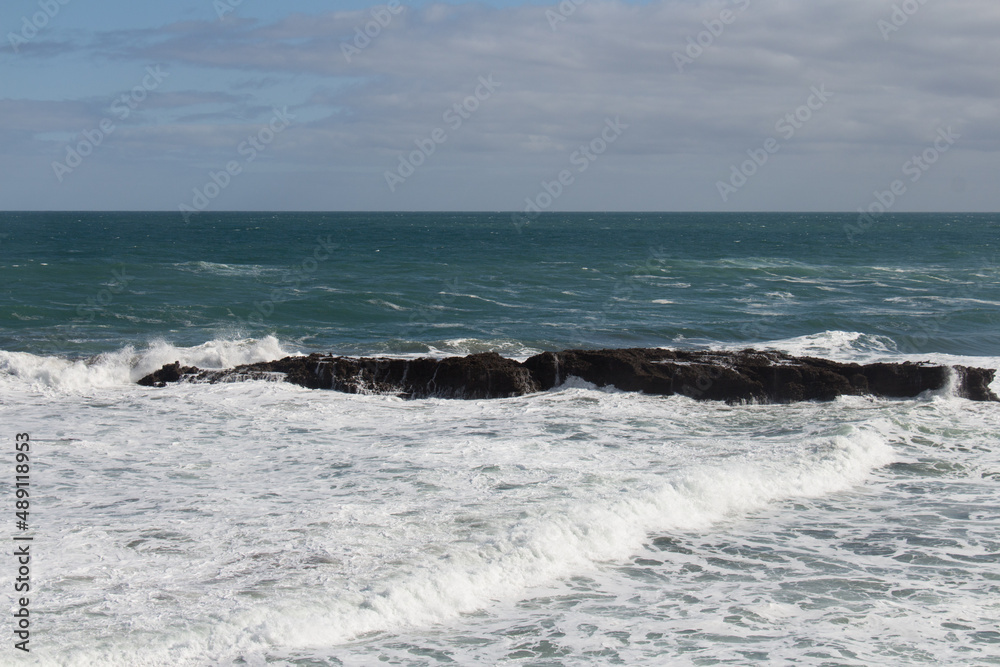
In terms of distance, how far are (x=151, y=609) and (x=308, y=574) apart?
1395 millimetres

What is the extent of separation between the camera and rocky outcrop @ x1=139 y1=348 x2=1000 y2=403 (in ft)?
52.7

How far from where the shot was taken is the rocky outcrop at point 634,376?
52.7ft

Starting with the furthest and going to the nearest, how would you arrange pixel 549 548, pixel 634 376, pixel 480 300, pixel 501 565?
pixel 480 300 → pixel 634 376 → pixel 549 548 → pixel 501 565

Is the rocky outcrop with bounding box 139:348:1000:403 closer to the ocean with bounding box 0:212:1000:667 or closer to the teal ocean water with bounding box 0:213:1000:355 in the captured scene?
the ocean with bounding box 0:212:1000:667

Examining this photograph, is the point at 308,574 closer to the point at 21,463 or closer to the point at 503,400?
the point at 21,463

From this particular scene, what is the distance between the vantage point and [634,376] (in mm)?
16328

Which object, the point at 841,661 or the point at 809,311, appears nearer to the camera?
the point at 841,661

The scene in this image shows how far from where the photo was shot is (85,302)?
28953 millimetres

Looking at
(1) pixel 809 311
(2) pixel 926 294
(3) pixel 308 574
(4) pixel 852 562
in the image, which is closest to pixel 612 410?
(4) pixel 852 562

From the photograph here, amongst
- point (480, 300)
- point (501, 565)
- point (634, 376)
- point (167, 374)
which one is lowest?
point (501, 565)

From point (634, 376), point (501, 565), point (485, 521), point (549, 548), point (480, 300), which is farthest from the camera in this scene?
point (480, 300)

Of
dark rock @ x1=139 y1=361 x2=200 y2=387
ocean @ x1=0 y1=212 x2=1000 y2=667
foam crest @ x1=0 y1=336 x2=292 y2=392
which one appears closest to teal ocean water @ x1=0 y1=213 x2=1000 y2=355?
ocean @ x1=0 y1=212 x2=1000 y2=667

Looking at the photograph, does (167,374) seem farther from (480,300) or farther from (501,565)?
(480,300)

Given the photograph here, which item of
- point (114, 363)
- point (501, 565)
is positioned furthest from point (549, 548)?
point (114, 363)
